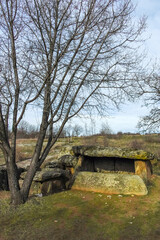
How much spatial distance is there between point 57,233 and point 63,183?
284cm

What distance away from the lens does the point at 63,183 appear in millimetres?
6461

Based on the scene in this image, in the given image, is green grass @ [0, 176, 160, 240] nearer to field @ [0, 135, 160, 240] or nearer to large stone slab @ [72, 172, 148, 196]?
field @ [0, 135, 160, 240]

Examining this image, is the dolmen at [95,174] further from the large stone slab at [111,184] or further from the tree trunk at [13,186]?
the tree trunk at [13,186]

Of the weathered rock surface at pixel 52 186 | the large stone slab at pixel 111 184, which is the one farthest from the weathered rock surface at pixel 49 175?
the large stone slab at pixel 111 184

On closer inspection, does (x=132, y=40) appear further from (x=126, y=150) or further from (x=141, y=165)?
(x=141, y=165)

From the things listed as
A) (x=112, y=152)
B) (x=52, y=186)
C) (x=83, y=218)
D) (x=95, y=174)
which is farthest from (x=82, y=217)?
(x=112, y=152)

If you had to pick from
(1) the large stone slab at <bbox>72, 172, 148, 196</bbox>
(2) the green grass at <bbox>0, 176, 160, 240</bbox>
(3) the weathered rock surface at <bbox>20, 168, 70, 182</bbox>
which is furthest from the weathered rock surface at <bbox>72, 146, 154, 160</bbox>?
(2) the green grass at <bbox>0, 176, 160, 240</bbox>

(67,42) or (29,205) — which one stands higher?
(67,42)

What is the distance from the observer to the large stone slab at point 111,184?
18.9ft

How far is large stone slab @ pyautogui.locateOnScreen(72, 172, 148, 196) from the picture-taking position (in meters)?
5.77

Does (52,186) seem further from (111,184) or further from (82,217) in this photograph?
(82,217)

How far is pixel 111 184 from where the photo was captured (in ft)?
19.7

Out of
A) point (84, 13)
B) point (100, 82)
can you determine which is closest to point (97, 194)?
point (100, 82)

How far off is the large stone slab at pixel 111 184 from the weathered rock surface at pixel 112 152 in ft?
2.53
